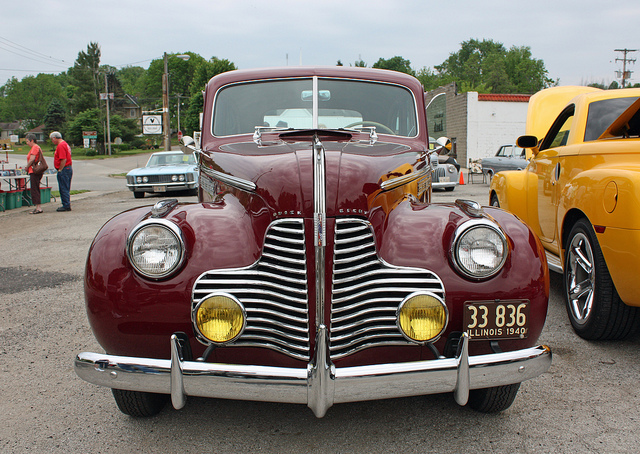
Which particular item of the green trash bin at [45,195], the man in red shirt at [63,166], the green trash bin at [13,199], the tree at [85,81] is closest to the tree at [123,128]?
the tree at [85,81]

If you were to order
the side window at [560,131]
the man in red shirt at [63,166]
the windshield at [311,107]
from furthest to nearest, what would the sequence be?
the man in red shirt at [63,166]
the side window at [560,131]
the windshield at [311,107]

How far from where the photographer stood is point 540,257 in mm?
2537

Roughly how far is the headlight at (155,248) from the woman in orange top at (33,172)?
1040cm

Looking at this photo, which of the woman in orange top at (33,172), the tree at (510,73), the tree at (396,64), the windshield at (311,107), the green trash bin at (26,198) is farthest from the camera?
the tree at (396,64)

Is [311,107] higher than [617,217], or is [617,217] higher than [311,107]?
[311,107]

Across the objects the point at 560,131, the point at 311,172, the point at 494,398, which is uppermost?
the point at 560,131

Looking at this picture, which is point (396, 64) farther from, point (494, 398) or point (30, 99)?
point (494, 398)

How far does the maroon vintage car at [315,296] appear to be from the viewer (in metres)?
→ 2.12

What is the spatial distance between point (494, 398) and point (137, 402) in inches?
69.7

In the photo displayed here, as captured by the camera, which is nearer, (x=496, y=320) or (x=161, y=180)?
(x=496, y=320)

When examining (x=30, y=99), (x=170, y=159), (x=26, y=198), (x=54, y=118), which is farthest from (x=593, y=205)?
(x=30, y=99)

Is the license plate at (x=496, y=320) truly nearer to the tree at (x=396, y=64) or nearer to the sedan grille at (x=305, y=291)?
the sedan grille at (x=305, y=291)

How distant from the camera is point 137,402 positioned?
2631 millimetres

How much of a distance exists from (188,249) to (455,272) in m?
1.21
